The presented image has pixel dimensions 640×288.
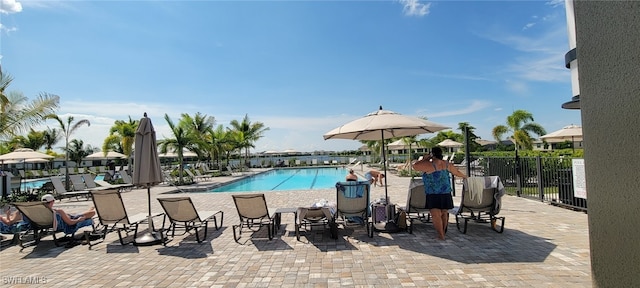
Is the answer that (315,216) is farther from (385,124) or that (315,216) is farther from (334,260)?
(385,124)

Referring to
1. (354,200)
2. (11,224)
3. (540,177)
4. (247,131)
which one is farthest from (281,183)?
(354,200)

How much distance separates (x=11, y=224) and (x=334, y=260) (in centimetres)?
612

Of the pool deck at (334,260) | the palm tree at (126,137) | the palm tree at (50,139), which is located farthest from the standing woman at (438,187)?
the palm tree at (50,139)

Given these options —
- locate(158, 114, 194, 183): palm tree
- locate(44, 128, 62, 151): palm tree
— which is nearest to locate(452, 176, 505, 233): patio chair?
locate(158, 114, 194, 183): palm tree

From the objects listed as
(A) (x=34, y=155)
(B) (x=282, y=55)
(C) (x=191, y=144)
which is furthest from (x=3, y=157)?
(B) (x=282, y=55)

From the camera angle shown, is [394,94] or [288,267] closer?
[288,267]

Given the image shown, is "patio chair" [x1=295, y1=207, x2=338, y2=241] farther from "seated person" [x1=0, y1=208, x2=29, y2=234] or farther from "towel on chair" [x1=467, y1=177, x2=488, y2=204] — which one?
"seated person" [x1=0, y1=208, x2=29, y2=234]

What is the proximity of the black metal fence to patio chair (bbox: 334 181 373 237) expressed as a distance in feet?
17.7

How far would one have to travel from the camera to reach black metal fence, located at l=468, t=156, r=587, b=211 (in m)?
7.69

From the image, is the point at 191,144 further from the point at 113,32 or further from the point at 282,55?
the point at 113,32

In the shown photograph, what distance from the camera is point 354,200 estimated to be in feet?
18.1

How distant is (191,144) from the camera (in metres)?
18.8

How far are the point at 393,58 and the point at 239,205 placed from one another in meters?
13.6

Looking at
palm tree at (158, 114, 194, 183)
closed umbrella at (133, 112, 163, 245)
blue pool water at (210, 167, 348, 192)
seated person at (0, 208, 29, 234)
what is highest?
palm tree at (158, 114, 194, 183)
